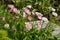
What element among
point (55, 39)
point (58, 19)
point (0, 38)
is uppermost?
point (0, 38)

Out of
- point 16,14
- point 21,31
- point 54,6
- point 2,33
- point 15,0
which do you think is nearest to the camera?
point 2,33

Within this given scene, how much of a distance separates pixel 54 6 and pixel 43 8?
1.63 feet

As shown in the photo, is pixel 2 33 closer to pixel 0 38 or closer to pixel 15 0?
pixel 0 38

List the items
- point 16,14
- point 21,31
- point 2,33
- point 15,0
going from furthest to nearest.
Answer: point 15,0
point 16,14
point 21,31
point 2,33

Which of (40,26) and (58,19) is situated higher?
(40,26)

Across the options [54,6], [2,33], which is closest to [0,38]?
[2,33]

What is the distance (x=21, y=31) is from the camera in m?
4.15

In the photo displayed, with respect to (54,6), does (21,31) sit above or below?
above

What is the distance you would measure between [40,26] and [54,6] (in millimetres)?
1953

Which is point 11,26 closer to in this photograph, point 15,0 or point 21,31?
point 21,31

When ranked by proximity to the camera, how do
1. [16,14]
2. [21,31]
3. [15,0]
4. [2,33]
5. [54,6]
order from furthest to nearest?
[54,6] < [15,0] < [16,14] < [21,31] < [2,33]

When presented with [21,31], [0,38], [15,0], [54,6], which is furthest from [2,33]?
[54,6]

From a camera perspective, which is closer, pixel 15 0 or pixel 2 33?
pixel 2 33

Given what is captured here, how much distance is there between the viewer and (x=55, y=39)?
423cm
